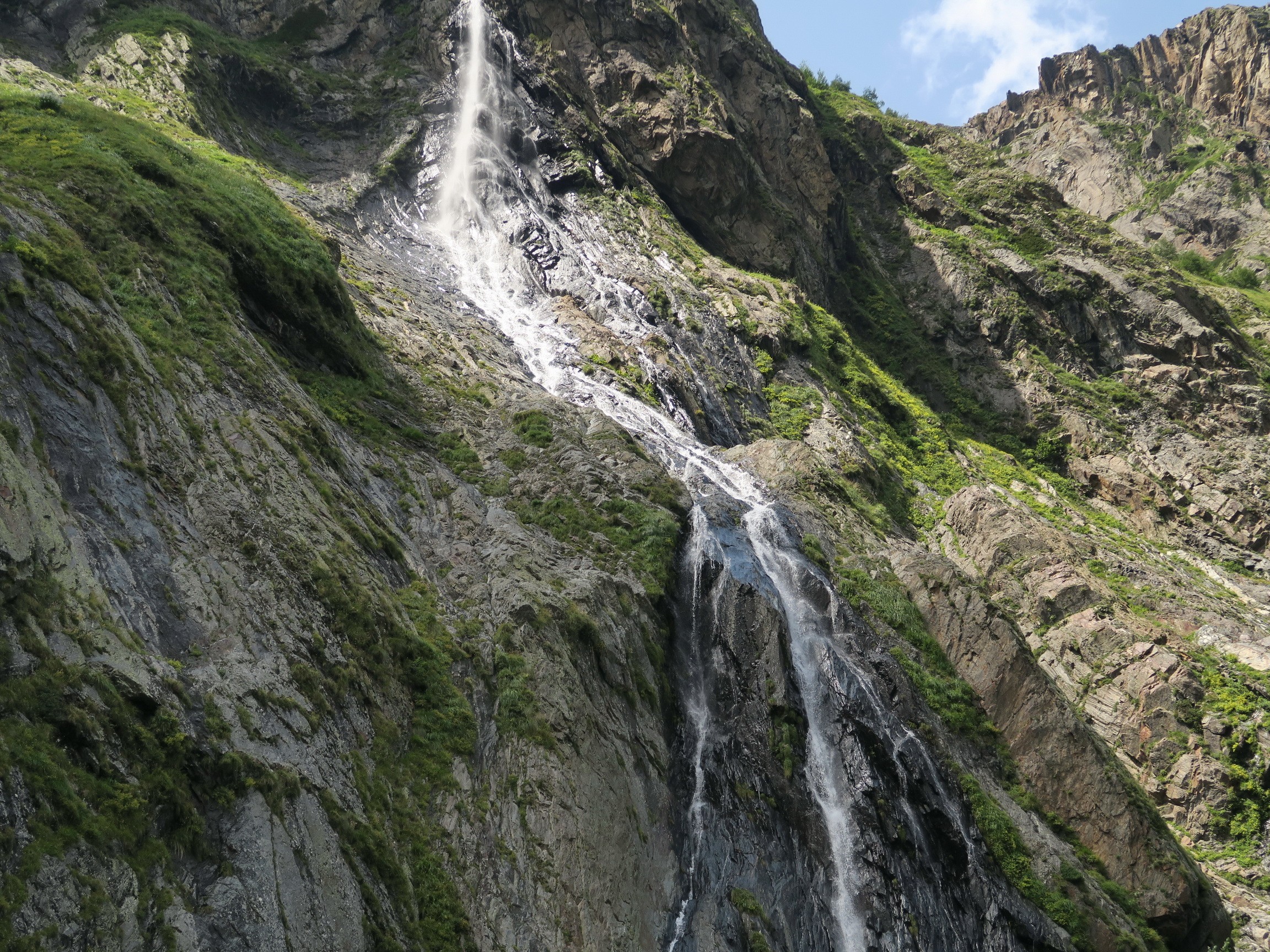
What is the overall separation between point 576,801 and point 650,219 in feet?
108

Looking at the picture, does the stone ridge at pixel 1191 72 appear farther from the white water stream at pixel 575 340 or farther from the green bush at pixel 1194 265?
the white water stream at pixel 575 340

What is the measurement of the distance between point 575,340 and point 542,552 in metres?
16.2

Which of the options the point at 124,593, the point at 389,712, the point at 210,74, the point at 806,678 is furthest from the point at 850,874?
the point at 210,74

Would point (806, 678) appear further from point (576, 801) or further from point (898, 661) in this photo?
point (576, 801)

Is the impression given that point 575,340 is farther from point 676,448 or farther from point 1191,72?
point 1191,72

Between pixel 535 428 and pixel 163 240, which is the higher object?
pixel 163 240

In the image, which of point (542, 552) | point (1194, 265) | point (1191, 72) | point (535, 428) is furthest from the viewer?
point (1191, 72)

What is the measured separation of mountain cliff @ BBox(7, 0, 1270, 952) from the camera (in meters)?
8.88

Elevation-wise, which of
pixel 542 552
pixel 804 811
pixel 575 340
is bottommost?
pixel 804 811

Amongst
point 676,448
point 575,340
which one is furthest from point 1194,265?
point 676,448

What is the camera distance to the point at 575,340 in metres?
30.9

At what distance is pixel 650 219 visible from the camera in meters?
40.2

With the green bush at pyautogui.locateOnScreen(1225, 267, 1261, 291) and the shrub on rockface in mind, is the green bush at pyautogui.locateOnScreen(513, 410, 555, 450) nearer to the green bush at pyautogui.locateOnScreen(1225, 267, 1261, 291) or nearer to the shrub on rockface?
the shrub on rockface

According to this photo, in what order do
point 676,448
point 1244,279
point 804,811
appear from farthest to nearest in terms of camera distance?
point 1244,279
point 676,448
point 804,811
